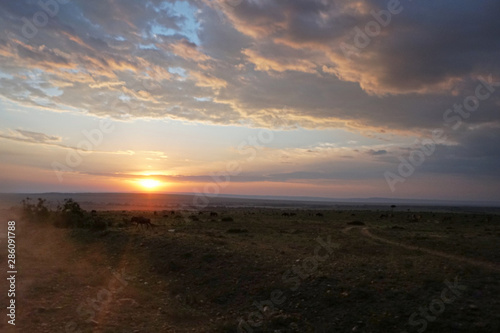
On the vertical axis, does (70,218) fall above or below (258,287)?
→ above

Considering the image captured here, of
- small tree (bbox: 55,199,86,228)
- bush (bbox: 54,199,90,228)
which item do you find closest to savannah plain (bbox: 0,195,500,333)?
bush (bbox: 54,199,90,228)

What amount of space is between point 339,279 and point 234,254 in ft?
21.0

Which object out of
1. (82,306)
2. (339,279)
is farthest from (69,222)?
(339,279)

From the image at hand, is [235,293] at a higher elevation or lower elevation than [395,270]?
lower

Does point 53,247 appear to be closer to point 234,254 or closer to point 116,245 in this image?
point 116,245

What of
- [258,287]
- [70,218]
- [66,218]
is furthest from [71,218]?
[258,287]

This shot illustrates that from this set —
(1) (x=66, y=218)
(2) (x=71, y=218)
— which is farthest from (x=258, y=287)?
(1) (x=66, y=218)

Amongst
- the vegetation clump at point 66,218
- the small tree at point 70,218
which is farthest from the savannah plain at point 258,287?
the small tree at point 70,218

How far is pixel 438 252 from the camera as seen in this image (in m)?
18.3

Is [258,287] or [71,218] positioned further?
[71,218]

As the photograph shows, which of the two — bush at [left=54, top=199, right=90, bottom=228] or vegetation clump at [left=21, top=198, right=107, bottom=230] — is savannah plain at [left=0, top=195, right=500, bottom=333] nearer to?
vegetation clump at [left=21, top=198, right=107, bottom=230]

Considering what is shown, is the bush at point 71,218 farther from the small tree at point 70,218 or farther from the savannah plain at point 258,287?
the savannah plain at point 258,287

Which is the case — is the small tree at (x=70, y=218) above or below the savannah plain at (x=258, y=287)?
above

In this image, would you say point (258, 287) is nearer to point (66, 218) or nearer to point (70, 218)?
point (70, 218)
